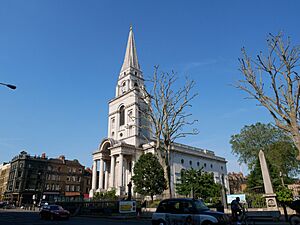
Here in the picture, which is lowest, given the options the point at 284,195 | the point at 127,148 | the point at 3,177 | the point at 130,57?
the point at 284,195

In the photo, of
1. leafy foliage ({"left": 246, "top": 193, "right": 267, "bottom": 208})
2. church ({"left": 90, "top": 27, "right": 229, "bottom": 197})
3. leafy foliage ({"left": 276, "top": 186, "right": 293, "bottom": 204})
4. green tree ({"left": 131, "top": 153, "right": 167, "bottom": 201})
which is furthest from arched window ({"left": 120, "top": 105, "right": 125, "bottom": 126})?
leafy foliage ({"left": 276, "top": 186, "right": 293, "bottom": 204})

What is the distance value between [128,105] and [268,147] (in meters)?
29.7

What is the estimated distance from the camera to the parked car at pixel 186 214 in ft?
32.4

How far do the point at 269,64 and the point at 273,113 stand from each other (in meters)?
4.25

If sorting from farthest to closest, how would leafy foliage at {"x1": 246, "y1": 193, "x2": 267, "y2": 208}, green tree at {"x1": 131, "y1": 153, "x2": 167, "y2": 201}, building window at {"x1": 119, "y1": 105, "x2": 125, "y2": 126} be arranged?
building window at {"x1": 119, "y1": 105, "x2": 125, "y2": 126}, green tree at {"x1": 131, "y1": 153, "x2": 167, "y2": 201}, leafy foliage at {"x1": 246, "y1": 193, "x2": 267, "y2": 208}

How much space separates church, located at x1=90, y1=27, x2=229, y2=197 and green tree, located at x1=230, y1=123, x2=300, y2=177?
958 cm

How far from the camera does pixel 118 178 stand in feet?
158

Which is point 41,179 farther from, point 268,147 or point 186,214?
point 186,214

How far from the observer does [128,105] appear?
56156 mm

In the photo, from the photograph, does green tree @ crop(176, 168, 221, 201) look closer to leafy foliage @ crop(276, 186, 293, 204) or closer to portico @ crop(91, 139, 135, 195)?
portico @ crop(91, 139, 135, 195)

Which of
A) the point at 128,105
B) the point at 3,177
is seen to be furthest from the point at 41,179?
the point at 128,105

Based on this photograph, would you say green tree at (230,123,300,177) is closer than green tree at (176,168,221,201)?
No

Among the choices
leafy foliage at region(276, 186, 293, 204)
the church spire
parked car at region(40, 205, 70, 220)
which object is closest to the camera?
leafy foliage at region(276, 186, 293, 204)

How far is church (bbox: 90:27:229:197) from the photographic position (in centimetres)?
5016
